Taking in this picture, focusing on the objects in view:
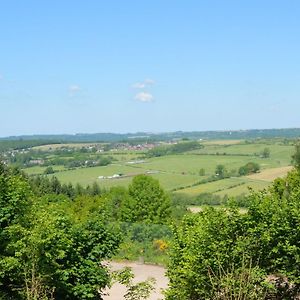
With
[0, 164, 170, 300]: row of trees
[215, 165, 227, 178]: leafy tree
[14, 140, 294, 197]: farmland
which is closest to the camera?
[0, 164, 170, 300]: row of trees

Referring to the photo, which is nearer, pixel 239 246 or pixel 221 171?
pixel 239 246

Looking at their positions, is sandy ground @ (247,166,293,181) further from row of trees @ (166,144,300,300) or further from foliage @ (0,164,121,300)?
foliage @ (0,164,121,300)

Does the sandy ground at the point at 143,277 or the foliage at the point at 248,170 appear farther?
the foliage at the point at 248,170

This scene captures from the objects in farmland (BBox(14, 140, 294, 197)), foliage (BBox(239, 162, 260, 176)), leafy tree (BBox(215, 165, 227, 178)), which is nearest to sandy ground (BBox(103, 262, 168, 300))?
farmland (BBox(14, 140, 294, 197))

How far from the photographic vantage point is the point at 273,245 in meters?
16.4

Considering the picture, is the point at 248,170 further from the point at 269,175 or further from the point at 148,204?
the point at 148,204

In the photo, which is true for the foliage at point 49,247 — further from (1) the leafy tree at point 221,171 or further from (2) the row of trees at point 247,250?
(1) the leafy tree at point 221,171

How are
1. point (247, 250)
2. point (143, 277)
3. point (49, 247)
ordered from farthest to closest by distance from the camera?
point (143, 277), point (247, 250), point (49, 247)

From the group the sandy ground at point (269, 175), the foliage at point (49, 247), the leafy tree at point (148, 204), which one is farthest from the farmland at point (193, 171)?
the foliage at point (49, 247)

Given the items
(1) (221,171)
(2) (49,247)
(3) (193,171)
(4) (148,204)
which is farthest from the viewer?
(3) (193,171)

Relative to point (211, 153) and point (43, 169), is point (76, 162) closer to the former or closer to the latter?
point (43, 169)

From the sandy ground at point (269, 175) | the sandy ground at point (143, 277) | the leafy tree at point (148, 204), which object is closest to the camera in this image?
the sandy ground at point (143, 277)

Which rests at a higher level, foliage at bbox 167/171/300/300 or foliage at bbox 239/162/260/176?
foliage at bbox 167/171/300/300

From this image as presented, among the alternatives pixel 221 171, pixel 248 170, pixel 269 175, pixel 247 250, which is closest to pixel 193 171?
pixel 221 171
